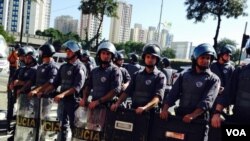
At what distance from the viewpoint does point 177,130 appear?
415 cm

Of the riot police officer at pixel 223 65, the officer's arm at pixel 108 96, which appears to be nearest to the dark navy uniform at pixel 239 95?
the officer's arm at pixel 108 96

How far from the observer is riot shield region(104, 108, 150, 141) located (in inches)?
173

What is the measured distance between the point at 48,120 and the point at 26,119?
0.34 metres

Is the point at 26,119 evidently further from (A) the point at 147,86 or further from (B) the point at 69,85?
(A) the point at 147,86

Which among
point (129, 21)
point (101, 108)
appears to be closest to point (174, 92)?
point (101, 108)

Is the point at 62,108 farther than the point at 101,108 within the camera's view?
Yes

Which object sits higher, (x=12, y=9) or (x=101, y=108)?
(x=12, y=9)

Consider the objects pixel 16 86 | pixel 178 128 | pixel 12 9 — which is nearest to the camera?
pixel 178 128

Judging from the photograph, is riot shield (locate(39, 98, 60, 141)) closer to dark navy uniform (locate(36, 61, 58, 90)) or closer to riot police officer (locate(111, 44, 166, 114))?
dark navy uniform (locate(36, 61, 58, 90))

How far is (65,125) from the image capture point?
587cm

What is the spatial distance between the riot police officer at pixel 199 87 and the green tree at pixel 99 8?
30.8 m

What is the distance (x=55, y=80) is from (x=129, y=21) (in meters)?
90.0

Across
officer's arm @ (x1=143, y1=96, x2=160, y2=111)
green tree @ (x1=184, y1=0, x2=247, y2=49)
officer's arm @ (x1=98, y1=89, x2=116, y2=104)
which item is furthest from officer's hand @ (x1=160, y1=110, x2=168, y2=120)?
green tree @ (x1=184, y1=0, x2=247, y2=49)

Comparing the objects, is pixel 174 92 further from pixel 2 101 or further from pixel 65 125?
pixel 2 101
